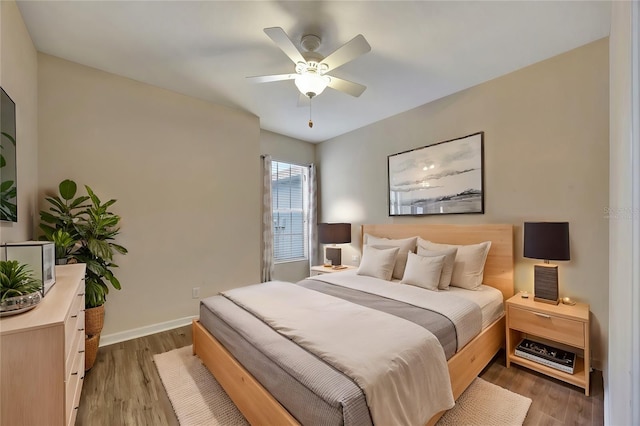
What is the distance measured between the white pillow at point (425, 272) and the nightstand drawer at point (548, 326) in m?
0.63

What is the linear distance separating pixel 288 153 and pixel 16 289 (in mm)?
3893

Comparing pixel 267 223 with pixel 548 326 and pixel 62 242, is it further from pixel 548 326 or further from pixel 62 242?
pixel 548 326

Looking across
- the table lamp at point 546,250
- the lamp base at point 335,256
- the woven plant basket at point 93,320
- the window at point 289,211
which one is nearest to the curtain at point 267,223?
the window at point 289,211

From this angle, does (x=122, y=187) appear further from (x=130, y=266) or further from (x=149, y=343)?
(x=149, y=343)

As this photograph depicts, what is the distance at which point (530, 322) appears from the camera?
2230 mm

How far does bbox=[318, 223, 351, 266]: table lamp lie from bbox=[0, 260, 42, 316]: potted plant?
317cm

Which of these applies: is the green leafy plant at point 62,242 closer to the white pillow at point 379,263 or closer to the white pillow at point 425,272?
the white pillow at point 379,263

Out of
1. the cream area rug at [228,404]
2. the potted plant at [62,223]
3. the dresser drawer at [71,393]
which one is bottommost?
the cream area rug at [228,404]

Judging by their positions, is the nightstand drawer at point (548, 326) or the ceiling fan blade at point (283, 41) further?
the nightstand drawer at point (548, 326)

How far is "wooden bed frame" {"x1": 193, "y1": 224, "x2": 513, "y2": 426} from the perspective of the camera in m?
1.50

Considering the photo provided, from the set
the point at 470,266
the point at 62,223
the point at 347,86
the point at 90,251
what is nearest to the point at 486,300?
the point at 470,266

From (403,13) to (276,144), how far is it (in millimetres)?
2993

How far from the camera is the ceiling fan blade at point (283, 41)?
1741 mm

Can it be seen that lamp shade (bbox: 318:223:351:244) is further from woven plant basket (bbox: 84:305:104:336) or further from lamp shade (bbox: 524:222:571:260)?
woven plant basket (bbox: 84:305:104:336)
